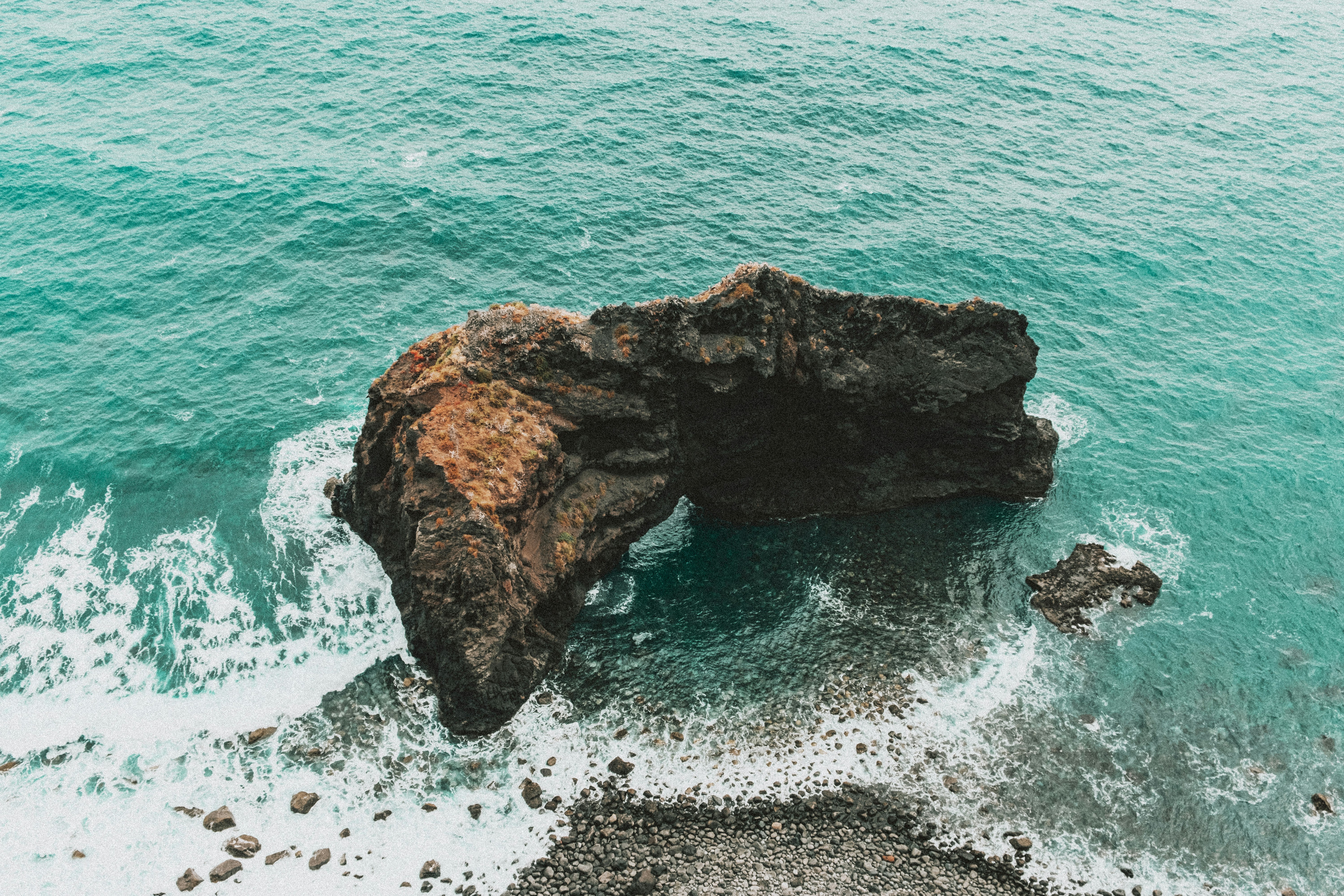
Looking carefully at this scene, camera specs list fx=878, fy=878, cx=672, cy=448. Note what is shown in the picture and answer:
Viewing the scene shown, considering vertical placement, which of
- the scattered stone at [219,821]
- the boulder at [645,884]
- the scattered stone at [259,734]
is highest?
the boulder at [645,884]

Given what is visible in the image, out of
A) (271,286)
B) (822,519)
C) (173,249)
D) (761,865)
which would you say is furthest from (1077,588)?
(173,249)

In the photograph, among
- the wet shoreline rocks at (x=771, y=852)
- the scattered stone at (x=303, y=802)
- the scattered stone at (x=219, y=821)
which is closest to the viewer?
the wet shoreline rocks at (x=771, y=852)

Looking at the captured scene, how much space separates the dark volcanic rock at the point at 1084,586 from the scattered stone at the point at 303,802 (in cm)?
3292

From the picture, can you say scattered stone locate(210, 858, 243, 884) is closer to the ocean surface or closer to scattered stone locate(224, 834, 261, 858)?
scattered stone locate(224, 834, 261, 858)

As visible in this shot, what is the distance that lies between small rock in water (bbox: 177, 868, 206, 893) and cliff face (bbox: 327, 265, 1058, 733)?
10.0 meters

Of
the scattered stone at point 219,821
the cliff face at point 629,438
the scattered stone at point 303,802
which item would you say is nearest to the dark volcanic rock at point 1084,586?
the cliff face at point 629,438

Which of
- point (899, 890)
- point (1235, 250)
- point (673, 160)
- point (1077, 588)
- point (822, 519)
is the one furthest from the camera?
point (673, 160)

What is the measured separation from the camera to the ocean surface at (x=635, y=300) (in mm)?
35000

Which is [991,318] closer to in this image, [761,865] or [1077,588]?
[1077,588]

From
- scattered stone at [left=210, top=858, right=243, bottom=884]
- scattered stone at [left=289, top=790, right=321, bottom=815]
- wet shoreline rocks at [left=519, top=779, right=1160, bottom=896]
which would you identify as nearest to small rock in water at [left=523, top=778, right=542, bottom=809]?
wet shoreline rocks at [left=519, top=779, right=1160, bottom=896]

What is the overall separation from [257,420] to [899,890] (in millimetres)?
43023

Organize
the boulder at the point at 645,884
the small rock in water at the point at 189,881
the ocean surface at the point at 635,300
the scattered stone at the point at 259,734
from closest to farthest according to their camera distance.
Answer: the small rock in water at the point at 189,881, the boulder at the point at 645,884, the ocean surface at the point at 635,300, the scattered stone at the point at 259,734

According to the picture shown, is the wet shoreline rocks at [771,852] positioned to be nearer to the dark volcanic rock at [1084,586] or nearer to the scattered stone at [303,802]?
the scattered stone at [303,802]

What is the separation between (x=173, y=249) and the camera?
6688cm
